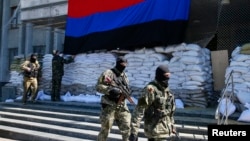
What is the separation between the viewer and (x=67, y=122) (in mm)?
8352

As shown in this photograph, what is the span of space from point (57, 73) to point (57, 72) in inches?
1.3

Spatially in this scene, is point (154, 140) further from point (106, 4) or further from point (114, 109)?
point (106, 4)

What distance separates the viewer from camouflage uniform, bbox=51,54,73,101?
36.8ft

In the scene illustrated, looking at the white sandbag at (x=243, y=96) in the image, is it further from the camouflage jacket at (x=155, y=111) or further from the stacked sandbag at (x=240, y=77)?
the camouflage jacket at (x=155, y=111)

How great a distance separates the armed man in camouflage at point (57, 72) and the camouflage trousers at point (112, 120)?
6082 mm

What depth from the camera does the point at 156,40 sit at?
30.1 feet

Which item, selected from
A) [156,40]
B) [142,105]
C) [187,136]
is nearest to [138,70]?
[156,40]

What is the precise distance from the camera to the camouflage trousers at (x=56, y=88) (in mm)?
11328

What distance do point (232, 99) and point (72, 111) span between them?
4229 mm

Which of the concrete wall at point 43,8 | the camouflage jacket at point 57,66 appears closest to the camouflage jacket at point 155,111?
the camouflage jacket at point 57,66

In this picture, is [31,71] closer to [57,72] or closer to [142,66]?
[57,72]

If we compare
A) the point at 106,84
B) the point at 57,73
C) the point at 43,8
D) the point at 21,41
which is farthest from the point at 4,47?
the point at 106,84

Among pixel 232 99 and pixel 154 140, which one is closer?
pixel 154 140

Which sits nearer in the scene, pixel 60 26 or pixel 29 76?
pixel 29 76
